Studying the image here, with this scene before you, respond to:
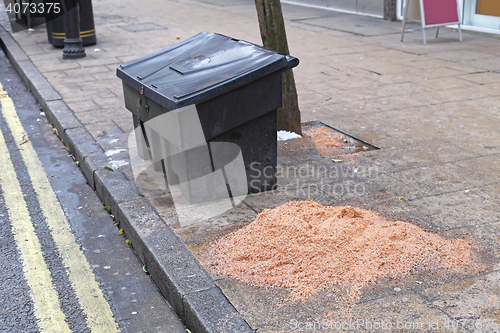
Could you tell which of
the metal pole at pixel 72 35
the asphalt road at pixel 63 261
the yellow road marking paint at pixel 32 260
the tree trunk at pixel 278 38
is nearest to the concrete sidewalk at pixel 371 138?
the asphalt road at pixel 63 261

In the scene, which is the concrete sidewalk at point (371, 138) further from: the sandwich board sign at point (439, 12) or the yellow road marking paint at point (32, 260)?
the yellow road marking paint at point (32, 260)

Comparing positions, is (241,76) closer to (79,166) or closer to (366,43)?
(79,166)

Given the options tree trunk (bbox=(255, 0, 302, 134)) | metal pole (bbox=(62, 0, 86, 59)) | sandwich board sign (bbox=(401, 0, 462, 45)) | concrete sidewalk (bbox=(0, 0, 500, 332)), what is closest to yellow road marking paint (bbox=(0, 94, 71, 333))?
concrete sidewalk (bbox=(0, 0, 500, 332))

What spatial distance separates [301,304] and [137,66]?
8.90 ft

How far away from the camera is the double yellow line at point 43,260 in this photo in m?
3.21

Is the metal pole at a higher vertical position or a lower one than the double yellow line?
higher

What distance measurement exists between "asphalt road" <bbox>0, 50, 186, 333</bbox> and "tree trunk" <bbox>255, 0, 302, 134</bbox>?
2114 mm

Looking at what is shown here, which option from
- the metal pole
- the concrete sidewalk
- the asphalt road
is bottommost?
the asphalt road

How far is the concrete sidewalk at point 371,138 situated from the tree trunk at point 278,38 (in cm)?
79

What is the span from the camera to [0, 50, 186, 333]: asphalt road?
3.19 meters

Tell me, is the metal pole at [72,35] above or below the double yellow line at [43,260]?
above

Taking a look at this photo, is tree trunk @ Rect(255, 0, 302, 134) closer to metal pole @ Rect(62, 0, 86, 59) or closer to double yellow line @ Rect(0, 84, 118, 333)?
double yellow line @ Rect(0, 84, 118, 333)

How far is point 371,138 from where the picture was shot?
18.6ft

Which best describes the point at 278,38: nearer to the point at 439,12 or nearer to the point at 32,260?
the point at 32,260
